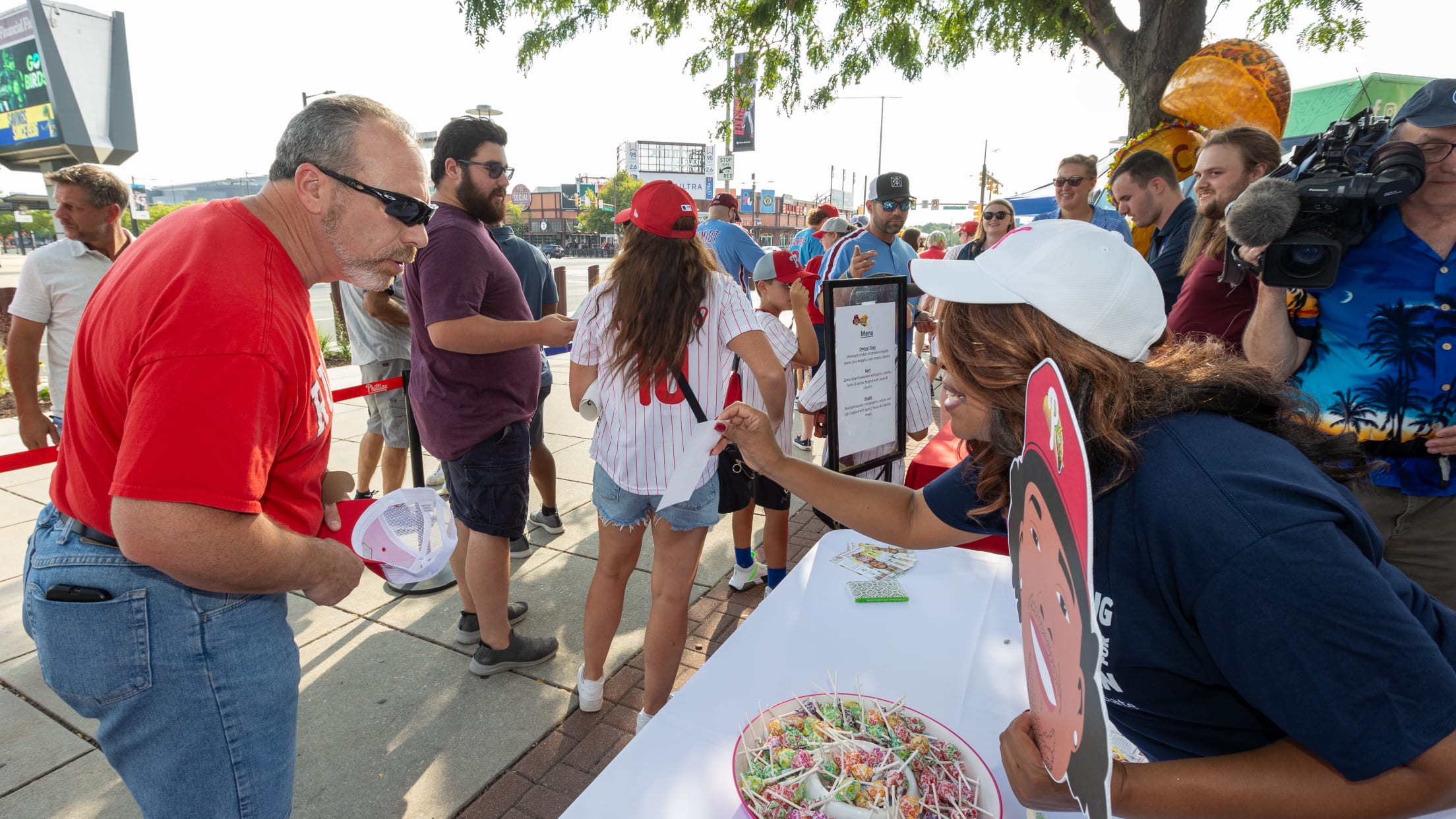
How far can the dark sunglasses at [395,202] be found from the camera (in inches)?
56.0

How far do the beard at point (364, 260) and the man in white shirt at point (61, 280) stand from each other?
2.75 meters

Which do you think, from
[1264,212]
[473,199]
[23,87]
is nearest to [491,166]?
[473,199]

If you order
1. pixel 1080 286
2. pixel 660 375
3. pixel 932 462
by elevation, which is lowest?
pixel 932 462

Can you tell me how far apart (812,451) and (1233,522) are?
5267 mm

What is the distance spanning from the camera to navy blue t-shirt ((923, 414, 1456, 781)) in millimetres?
800

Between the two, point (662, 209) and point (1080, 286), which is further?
point (662, 209)

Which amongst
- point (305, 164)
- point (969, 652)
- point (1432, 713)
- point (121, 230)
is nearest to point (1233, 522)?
point (1432, 713)

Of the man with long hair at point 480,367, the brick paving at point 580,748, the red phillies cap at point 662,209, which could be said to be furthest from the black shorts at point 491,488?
the red phillies cap at point 662,209

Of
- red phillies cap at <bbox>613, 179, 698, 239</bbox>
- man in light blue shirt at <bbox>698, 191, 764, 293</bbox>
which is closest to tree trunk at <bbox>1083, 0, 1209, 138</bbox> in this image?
man in light blue shirt at <bbox>698, 191, 764, 293</bbox>

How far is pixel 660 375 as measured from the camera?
7.60 ft

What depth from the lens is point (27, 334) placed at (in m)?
3.30

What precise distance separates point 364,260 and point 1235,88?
207 inches

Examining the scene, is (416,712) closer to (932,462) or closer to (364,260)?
(364,260)

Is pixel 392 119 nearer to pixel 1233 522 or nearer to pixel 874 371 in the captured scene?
pixel 1233 522
